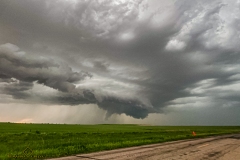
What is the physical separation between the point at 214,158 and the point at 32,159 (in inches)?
401

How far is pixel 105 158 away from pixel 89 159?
90 centimetres

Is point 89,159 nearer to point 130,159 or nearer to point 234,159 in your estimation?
point 130,159

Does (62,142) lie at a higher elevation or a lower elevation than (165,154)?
lower

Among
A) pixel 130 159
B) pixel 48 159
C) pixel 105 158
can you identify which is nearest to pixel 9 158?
pixel 48 159

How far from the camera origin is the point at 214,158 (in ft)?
37.8

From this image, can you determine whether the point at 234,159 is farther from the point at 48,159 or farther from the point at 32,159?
the point at 32,159

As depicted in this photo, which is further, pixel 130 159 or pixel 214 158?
pixel 214 158

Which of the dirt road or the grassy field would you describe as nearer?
the dirt road

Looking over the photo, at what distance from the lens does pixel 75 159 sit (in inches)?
420

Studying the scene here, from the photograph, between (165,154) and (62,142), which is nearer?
(165,154)

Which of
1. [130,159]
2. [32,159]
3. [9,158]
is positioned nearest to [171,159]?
[130,159]

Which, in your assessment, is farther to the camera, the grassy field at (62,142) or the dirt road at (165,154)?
the grassy field at (62,142)

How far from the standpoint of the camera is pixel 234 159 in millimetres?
11359

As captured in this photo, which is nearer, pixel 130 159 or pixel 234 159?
pixel 130 159
